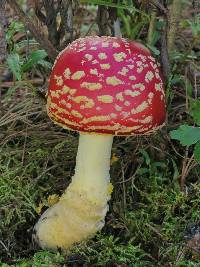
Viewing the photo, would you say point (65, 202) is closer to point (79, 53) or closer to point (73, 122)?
point (73, 122)

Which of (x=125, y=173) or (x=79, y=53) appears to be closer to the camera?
(x=79, y=53)

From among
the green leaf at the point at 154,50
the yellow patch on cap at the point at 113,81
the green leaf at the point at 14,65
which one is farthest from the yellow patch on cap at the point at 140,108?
the green leaf at the point at 14,65

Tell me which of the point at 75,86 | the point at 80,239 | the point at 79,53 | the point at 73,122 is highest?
the point at 79,53

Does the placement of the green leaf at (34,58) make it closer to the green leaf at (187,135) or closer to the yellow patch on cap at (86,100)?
the yellow patch on cap at (86,100)

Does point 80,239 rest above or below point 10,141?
below

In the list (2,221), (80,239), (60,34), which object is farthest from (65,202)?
(60,34)

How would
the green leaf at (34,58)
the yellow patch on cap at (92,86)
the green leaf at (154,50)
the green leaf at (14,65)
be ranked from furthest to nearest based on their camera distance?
1. the green leaf at (154,50)
2. the green leaf at (34,58)
3. the green leaf at (14,65)
4. the yellow patch on cap at (92,86)
